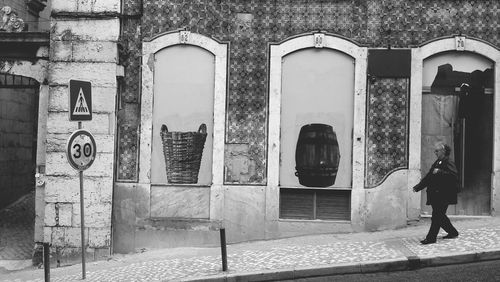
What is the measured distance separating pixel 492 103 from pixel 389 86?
6.63 ft

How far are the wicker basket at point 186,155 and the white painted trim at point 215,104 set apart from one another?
308mm

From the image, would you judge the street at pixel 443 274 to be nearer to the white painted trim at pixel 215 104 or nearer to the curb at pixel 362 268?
the curb at pixel 362 268

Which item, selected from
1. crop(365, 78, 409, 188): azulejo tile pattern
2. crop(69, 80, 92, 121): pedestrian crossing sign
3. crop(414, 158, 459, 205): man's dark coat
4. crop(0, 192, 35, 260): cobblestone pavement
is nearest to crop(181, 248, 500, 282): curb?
crop(414, 158, 459, 205): man's dark coat

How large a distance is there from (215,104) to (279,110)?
125 centimetres

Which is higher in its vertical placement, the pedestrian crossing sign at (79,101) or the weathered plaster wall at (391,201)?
the pedestrian crossing sign at (79,101)

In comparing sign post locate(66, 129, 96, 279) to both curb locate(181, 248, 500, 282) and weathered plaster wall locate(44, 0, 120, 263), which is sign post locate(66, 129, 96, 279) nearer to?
weathered plaster wall locate(44, 0, 120, 263)

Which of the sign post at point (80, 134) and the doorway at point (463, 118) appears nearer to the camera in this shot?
the sign post at point (80, 134)

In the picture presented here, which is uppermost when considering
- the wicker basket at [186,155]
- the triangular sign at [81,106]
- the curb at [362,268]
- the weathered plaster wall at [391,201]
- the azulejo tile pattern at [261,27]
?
the azulejo tile pattern at [261,27]

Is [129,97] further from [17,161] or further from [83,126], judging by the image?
[17,161]

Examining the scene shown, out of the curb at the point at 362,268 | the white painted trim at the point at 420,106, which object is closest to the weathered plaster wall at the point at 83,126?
the curb at the point at 362,268

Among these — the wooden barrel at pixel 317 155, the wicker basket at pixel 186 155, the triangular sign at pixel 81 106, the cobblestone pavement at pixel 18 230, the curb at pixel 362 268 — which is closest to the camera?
the curb at pixel 362 268

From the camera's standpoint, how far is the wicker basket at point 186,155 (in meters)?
11.2

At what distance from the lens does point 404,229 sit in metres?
10.9

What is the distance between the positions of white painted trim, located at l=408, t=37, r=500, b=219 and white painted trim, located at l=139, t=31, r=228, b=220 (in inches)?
142
